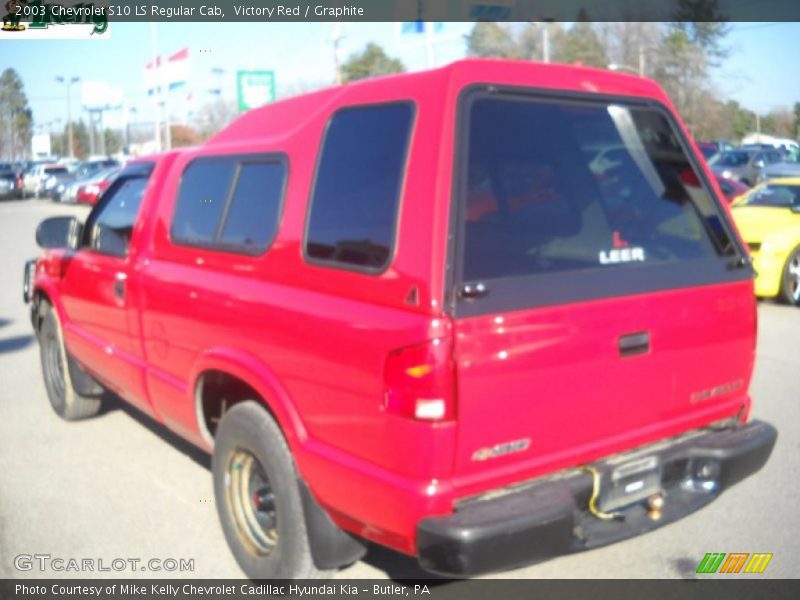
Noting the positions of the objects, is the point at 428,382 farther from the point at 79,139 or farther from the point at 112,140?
the point at 79,139

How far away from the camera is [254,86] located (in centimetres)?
2228

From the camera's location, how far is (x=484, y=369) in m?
2.77

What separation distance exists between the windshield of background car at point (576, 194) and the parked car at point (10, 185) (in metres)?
47.6

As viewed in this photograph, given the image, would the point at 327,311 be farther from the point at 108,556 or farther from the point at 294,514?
the point at 108,556

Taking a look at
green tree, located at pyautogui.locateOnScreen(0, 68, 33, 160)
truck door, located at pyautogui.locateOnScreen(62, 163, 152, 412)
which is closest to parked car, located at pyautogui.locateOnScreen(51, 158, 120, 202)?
truck door, located at pyautogui.locateOnScreen(62, 163, 152, 412)

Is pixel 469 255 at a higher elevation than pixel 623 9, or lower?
lower

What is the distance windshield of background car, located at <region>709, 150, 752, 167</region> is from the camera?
27739 mm

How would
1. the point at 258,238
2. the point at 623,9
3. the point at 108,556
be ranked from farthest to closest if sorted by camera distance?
the point at 623,9
the point at 108,556
the point at 258,238

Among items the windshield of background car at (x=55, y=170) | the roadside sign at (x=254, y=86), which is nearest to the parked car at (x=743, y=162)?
the roadside sign at (x=254, y=86)

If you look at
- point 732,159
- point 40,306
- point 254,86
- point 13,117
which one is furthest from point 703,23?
point 13,117

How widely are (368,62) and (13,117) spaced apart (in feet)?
234

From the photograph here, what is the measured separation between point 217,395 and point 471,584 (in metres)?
1.51

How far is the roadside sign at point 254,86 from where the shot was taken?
2214cm

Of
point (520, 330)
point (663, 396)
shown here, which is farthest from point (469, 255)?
point (663, 396)
